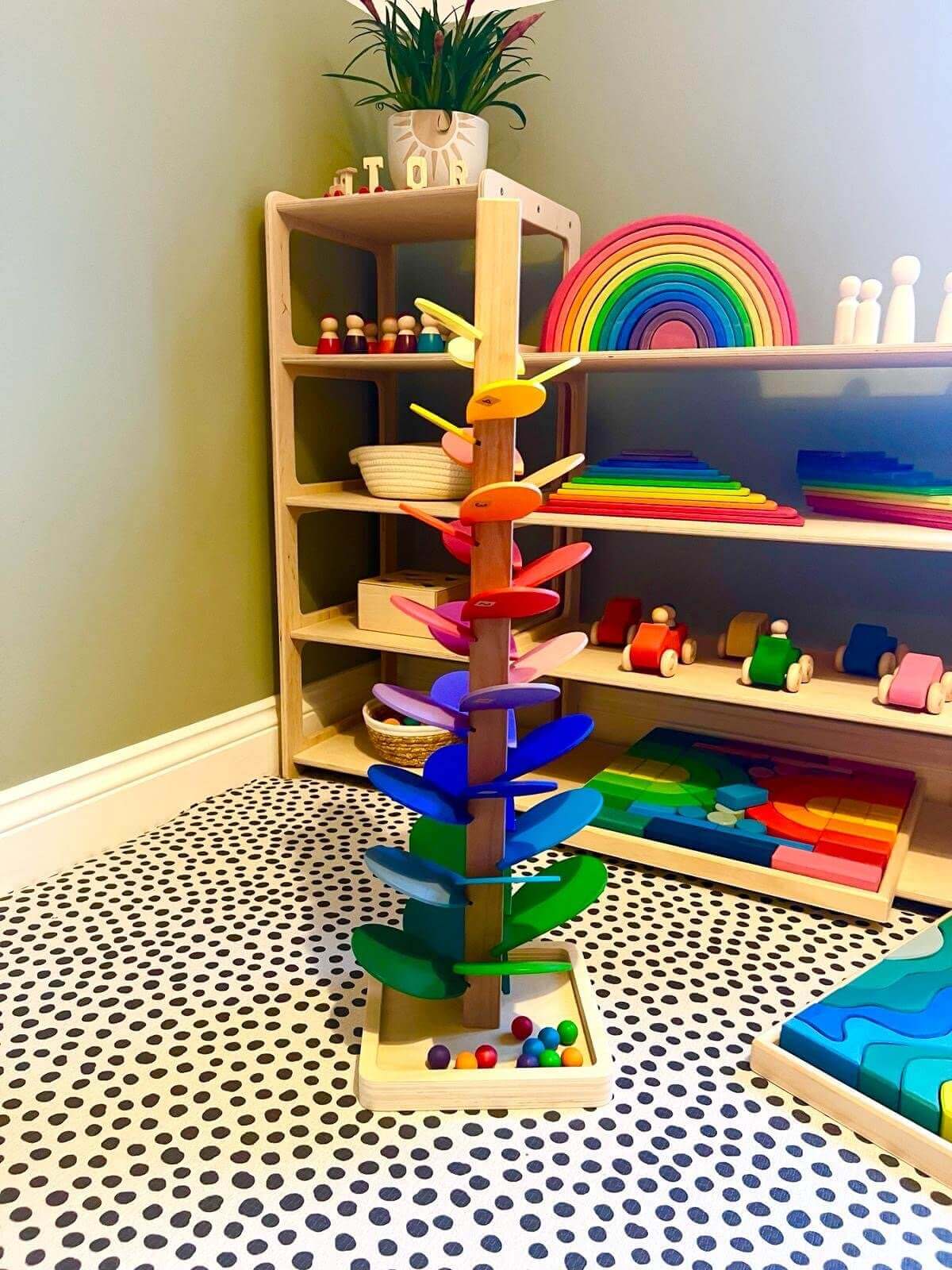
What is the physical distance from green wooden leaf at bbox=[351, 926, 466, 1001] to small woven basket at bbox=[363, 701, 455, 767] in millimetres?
824

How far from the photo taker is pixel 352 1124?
1.14m

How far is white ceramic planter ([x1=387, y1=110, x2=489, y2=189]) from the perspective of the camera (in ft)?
6.37

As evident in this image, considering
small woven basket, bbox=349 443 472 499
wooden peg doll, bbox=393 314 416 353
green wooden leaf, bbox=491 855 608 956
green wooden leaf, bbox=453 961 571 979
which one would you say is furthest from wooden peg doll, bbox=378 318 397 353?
green wooden leaf, bbox=453 961 571 979

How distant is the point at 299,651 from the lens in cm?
218

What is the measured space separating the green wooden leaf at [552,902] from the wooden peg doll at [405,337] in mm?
1141

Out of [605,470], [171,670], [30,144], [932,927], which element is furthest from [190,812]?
[932,927]

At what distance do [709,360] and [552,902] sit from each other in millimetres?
933

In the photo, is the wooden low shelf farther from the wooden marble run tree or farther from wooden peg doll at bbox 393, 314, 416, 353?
wooden peg doll at bbox 393, 314, 416, 353

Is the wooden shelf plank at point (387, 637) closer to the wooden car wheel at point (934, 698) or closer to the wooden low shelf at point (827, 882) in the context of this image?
the wooden low shelf at point (827, 882)

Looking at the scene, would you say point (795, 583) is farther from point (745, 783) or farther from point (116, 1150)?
point (116, 1150)

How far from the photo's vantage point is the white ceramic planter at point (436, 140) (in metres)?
1.94

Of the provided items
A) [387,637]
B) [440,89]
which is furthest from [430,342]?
[387,637]

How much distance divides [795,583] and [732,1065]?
3.63 ft

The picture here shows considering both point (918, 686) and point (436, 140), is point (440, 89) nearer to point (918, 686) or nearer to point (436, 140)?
point (436, 140)
